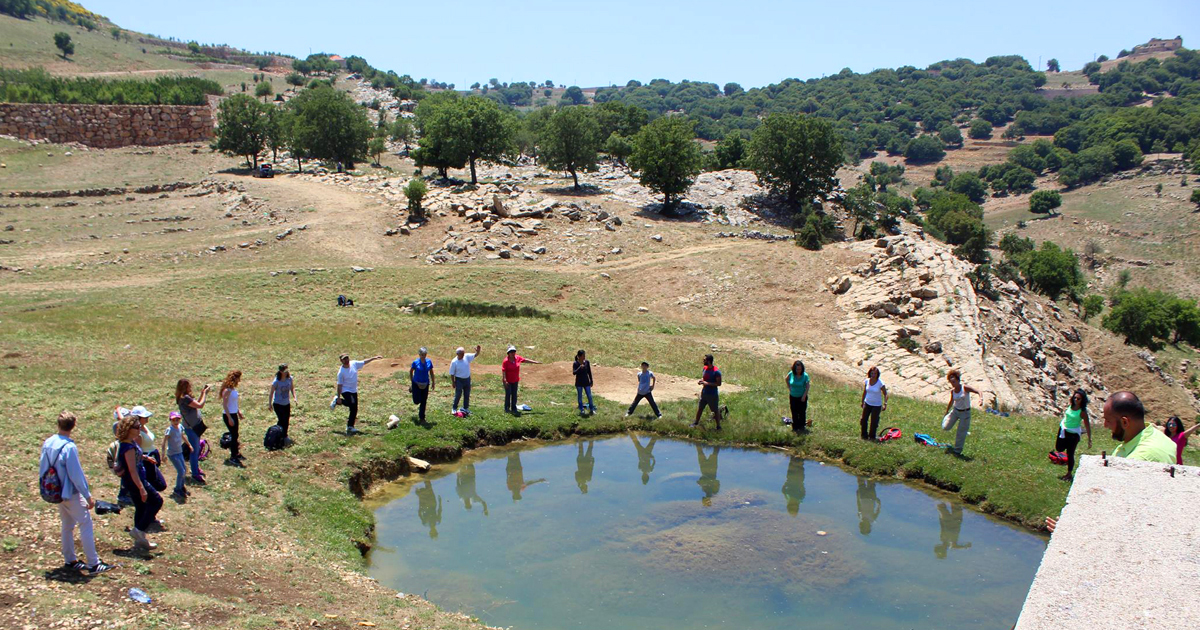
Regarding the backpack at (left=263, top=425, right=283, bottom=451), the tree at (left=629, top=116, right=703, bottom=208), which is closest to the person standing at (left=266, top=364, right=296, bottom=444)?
the backpack at (left=263, top=425, right=283, bottom=451)

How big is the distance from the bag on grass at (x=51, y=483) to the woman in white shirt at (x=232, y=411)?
5731 mm

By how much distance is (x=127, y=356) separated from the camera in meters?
25.3

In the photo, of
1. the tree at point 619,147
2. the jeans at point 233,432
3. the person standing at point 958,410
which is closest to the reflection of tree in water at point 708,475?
the person standing at point 958,410

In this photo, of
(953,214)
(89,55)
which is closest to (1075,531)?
(953,214)

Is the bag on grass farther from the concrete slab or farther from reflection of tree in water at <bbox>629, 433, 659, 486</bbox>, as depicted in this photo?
reflection of tree in water at <bbox>629, 433, 659, 486</bbox>

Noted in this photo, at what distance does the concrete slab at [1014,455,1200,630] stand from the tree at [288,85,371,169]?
72.7 meters

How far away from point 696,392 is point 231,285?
26.6 meters

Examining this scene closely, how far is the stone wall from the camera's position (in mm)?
71625

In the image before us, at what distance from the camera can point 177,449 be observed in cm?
1371

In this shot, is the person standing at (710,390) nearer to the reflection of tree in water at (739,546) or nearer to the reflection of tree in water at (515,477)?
the reflection of tree in water at (739,546)

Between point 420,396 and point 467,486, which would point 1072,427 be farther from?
point 420,396

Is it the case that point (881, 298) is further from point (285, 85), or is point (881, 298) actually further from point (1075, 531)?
point (285, 85)

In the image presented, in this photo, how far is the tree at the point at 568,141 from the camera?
6575 cm

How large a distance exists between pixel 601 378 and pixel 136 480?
16.1 meters
